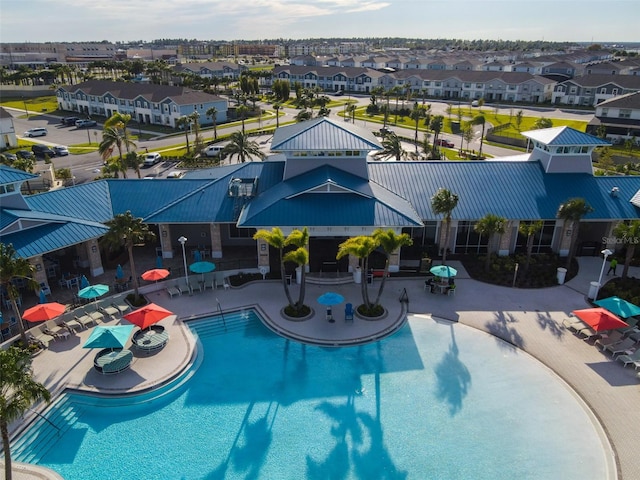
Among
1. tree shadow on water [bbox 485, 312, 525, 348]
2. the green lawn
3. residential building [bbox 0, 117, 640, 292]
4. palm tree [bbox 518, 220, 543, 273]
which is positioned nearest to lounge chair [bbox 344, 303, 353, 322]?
residential building [bbox 0, 117, 640, 292]

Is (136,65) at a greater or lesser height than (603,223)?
greater

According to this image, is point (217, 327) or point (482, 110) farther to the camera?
point (482, 110)

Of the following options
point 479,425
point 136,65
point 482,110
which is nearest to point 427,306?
point 479,425

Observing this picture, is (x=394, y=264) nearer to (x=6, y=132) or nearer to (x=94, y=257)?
(x=94, y=257)

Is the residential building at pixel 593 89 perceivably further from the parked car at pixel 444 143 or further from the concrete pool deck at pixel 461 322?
the concrete pool deck at pixel 461 322

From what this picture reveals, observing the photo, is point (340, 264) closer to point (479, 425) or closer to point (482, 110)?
point (479, 425)

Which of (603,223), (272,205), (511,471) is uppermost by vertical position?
(272,205)

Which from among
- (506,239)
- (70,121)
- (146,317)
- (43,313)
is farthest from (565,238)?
(70,121)
